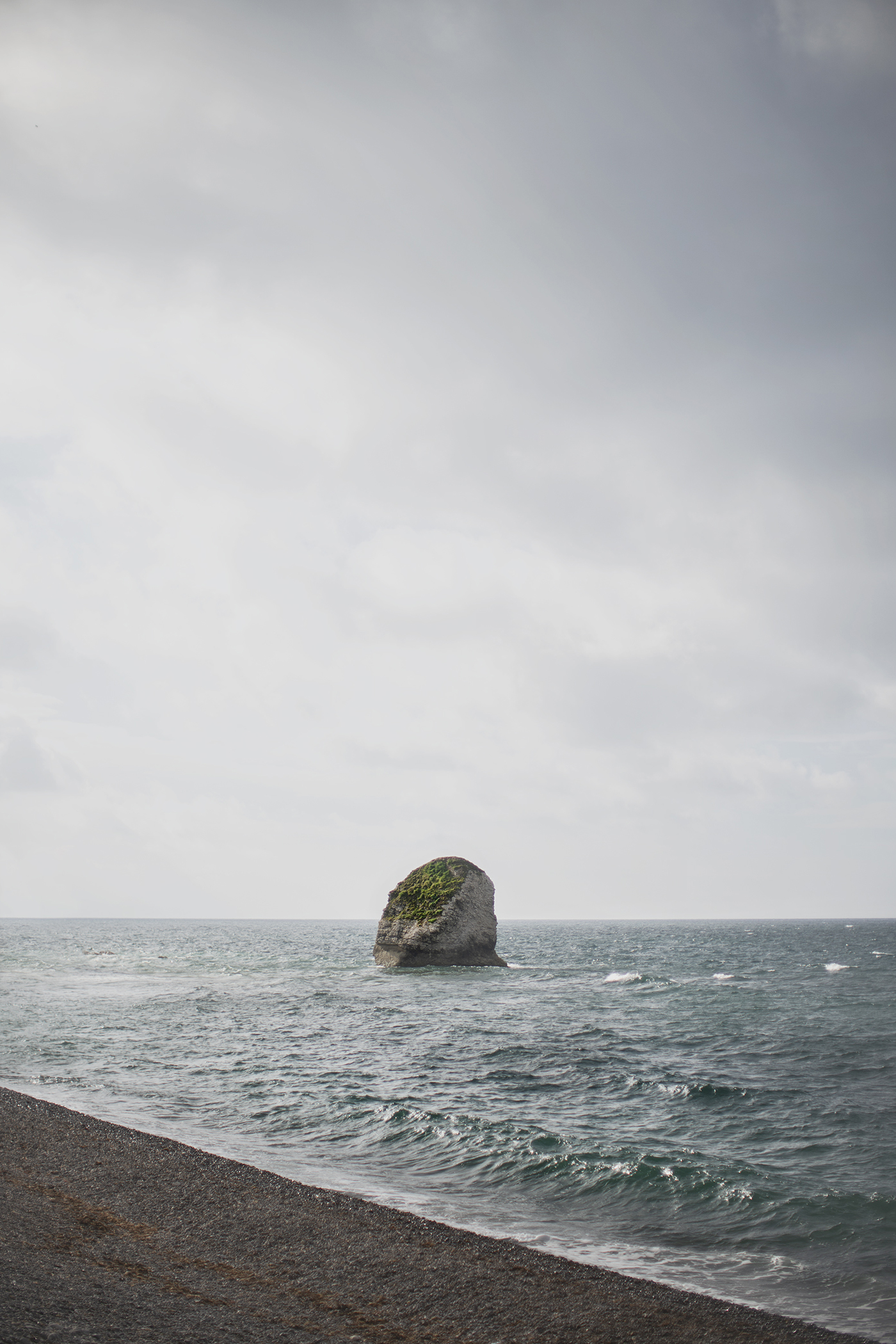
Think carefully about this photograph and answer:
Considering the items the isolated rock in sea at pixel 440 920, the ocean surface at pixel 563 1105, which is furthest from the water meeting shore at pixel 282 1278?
the isolated rock in sea at pixel 440 920

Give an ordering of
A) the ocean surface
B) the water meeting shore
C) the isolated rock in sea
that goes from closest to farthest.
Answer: the water meeting shore < the ocean surface < the isolated rock in sea

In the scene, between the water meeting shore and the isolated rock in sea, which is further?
the isolated rock in sea

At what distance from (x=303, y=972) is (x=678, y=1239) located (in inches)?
2135

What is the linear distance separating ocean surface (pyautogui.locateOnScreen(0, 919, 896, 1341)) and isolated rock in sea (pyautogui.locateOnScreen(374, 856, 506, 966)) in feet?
42.6

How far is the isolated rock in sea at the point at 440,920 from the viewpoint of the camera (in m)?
61.2

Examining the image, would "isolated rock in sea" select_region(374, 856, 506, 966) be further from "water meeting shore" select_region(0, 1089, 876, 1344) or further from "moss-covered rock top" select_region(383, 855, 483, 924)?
"water meeting shore" select_region(0, 1089, 876, 1344)

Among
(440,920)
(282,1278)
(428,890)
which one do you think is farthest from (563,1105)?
(428,890)

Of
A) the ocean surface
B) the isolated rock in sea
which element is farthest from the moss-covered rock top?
the ocean surface

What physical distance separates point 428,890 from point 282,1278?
5398 cm

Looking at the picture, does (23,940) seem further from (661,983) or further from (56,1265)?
(56,1265)

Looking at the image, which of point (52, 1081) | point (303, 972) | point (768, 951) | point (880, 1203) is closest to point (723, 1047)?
point (880, 1203)

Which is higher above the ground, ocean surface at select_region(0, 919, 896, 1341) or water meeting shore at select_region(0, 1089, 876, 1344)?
water meeting shore at select_region(0, 1089, 876, 1344)

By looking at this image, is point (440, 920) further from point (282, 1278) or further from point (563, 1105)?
point (282, 1278)

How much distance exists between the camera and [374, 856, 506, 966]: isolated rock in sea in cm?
6122
